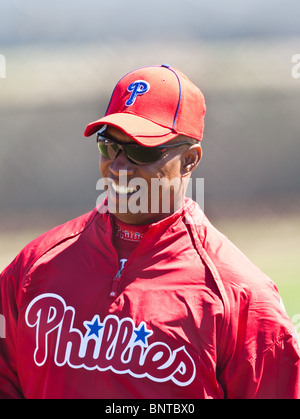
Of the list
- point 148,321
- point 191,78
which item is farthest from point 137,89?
point 191,78

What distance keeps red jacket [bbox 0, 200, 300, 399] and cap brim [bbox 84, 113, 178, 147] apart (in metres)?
0.24

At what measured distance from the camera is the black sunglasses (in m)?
2.03

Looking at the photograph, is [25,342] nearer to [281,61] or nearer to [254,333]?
[254,333]

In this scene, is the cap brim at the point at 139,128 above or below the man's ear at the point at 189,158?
above

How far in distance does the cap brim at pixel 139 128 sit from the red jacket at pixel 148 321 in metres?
0.24

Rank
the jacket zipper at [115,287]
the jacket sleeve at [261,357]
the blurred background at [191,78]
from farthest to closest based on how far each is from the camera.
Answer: the blurred background at [191,78]
the jacket zipper at [115,287]
the jacket sleeve at [261,357]

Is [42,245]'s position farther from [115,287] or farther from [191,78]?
[191,78]

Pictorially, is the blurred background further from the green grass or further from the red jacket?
the red jacket

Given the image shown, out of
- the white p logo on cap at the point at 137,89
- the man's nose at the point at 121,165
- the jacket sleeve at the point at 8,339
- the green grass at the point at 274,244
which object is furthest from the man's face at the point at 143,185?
the green grass at the point at 274,244

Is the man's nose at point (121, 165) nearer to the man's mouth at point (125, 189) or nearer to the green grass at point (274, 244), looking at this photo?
the man's mouth at point (125, 189)

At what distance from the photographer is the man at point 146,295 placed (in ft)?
6.23

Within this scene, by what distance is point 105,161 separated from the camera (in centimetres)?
208

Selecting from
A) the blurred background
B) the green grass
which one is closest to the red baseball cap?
the blurred background

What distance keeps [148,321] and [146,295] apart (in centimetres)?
8
